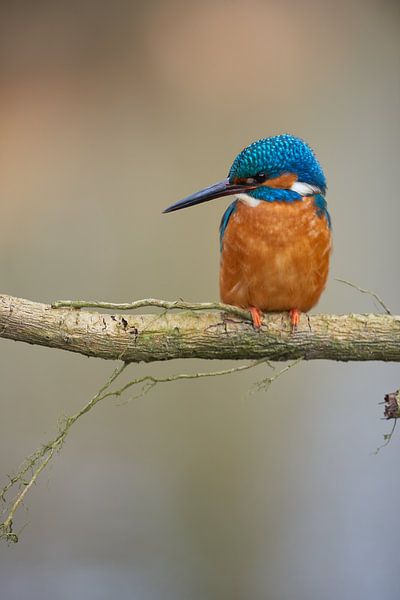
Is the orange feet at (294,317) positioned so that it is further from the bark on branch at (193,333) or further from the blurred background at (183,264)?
the blurred background at (183,264)

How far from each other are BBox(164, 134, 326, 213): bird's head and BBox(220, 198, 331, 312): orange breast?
0.8 inches

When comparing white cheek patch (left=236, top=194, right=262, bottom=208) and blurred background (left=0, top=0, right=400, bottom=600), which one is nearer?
white cheek patch (left=236, top=194, right=262, bottom=208)

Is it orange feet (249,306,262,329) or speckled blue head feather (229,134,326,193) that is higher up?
speckled blue head feather (229,134,326,193)

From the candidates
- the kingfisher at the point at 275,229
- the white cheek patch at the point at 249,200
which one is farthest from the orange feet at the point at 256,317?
the white cheek patch at the point at 249,200

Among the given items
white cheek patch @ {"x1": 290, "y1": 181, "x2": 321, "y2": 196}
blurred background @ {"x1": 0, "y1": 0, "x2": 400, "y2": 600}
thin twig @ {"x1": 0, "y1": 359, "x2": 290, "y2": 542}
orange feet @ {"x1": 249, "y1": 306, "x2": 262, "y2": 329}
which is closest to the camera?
thin twig @ {"x1": 0, "y1": 359, "x2": 290, "y2": 542}

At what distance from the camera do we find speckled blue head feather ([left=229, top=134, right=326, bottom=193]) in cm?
118

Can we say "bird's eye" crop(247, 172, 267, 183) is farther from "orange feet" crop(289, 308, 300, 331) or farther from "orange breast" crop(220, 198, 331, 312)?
"orange feet" crop(289, 308, 300, 331)

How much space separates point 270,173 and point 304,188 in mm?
83

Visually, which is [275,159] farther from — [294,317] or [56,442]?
[56,442]

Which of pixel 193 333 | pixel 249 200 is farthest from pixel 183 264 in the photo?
pixel 193 333

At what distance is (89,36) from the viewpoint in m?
2.05

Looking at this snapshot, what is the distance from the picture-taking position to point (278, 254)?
1.19 m

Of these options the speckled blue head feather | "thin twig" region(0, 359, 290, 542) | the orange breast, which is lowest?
"thin twig" region(0, 359, 290, 542)

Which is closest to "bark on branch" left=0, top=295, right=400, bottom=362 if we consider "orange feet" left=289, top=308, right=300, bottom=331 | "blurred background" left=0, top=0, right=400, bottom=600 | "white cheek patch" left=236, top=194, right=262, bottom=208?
"orange feet" left=289, top=308, right=300, bottom=331
